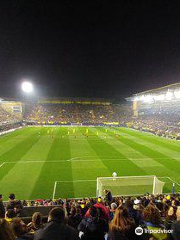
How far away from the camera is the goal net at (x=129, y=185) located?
16.0 m

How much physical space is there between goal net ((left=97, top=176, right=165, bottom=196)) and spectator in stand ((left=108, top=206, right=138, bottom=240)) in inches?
459

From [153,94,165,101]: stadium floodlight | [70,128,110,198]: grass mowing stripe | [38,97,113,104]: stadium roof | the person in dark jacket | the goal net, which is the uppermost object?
[38,97,113,104]: stadium roof

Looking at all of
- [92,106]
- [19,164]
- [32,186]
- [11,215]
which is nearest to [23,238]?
[11,215]

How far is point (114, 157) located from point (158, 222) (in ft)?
77.7

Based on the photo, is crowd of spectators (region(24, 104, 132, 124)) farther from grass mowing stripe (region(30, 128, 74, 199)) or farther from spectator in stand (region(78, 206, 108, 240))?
spectator in stand (region(78, 206, 108, 240))

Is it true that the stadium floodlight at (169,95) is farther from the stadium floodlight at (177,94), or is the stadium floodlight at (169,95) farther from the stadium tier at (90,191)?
the stadium tier at (90,191)

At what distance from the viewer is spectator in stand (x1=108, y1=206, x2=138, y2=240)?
4.07 m

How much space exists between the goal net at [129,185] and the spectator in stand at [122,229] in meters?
11.7

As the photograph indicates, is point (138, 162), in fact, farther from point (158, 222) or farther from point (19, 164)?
point (158, 222)

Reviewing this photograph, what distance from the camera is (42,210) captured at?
8.51 m

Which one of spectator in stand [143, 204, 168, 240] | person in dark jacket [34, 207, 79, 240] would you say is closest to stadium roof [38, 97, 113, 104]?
spectator in stand [143, 204, 168, 240]

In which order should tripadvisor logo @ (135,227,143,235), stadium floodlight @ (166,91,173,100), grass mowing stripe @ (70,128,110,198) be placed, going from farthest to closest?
stadium floodlight @ (166,91,173,100)
grass mowing stripe @ (70,128,110,198)
tripadvisor logo @ (135,227,143,235)

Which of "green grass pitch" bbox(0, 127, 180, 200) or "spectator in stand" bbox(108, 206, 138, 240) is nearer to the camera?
"spectator in stand" bbox(108, 206, 138, 240)

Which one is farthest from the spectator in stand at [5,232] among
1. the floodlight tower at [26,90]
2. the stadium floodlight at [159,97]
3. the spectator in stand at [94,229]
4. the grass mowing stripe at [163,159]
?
the floodlight tower at [26,90]
